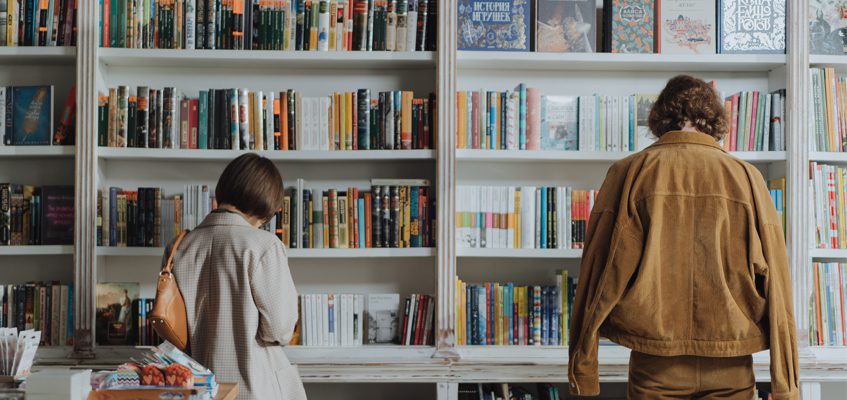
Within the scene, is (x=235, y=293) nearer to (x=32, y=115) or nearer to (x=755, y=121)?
(x=32, y=115)

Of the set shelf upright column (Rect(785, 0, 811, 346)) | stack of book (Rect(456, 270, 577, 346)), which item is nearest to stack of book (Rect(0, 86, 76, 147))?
stack of book (Rect(456, 270, 577, 346))

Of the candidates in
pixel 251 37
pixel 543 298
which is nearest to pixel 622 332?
pixel 543 298

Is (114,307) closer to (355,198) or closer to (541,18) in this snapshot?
(355,198)

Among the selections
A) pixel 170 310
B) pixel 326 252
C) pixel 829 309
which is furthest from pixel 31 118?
pixel 829 309

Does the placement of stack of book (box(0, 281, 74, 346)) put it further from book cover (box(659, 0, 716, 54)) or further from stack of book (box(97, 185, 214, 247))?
book cover (box(659, 0, 716, 54))

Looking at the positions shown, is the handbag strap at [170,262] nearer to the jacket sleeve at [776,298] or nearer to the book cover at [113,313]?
the book cover at [113,313]

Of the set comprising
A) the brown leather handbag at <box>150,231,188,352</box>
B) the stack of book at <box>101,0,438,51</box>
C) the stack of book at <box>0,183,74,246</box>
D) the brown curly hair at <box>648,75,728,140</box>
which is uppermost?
the stack of book at <box>101,0,438,51</box>

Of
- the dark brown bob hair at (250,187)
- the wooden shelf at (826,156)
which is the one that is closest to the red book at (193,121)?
the dark brown bob hair at (250,187)

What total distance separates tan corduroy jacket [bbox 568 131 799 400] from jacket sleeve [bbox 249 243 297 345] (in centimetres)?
84

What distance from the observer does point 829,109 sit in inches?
119

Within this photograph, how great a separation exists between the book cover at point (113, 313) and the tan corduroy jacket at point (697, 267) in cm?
190

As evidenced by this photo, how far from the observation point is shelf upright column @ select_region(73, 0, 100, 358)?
2893mm

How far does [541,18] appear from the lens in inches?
119

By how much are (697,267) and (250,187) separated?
124 centimetres
